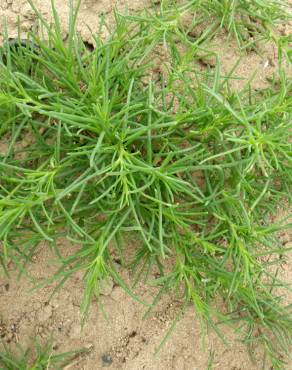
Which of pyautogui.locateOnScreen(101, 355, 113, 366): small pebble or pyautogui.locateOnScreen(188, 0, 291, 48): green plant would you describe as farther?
pyautogui.locateOnScreen(101, 355, 113, 366): small pebble

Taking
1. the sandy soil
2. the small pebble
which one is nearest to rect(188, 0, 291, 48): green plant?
the sandy soil

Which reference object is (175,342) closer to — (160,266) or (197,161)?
(160,266)

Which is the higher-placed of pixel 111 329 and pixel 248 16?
pixel 248 16

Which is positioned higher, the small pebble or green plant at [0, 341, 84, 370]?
green plant at [0, 341, 84, 370]

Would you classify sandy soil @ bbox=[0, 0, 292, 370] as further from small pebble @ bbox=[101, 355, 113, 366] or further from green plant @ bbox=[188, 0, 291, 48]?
green plant @ bbox=[188, 0, 291, 48]

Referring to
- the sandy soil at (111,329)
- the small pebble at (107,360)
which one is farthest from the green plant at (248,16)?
the small pebble at (107,360)

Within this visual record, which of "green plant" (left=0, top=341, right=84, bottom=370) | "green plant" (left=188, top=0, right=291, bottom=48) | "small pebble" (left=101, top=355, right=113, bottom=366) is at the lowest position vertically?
"small pebble" (left=101, top=355, right=113, bottom=366)

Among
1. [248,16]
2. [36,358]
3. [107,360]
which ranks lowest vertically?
[107,360]

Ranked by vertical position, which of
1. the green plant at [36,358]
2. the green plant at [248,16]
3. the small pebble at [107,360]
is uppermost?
the green plant at [248,16]

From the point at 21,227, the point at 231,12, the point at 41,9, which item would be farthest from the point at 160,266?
the point at 41,9

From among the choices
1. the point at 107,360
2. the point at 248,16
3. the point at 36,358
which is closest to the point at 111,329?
the point at 107,360

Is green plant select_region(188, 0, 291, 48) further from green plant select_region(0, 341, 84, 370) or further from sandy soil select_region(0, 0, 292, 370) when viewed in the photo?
green plant select_region(0, 341, 84, 370)

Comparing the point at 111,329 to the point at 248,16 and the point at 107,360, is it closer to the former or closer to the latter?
the point at 107,360

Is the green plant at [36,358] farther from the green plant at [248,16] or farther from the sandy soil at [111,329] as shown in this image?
the green plant at [248,16]
